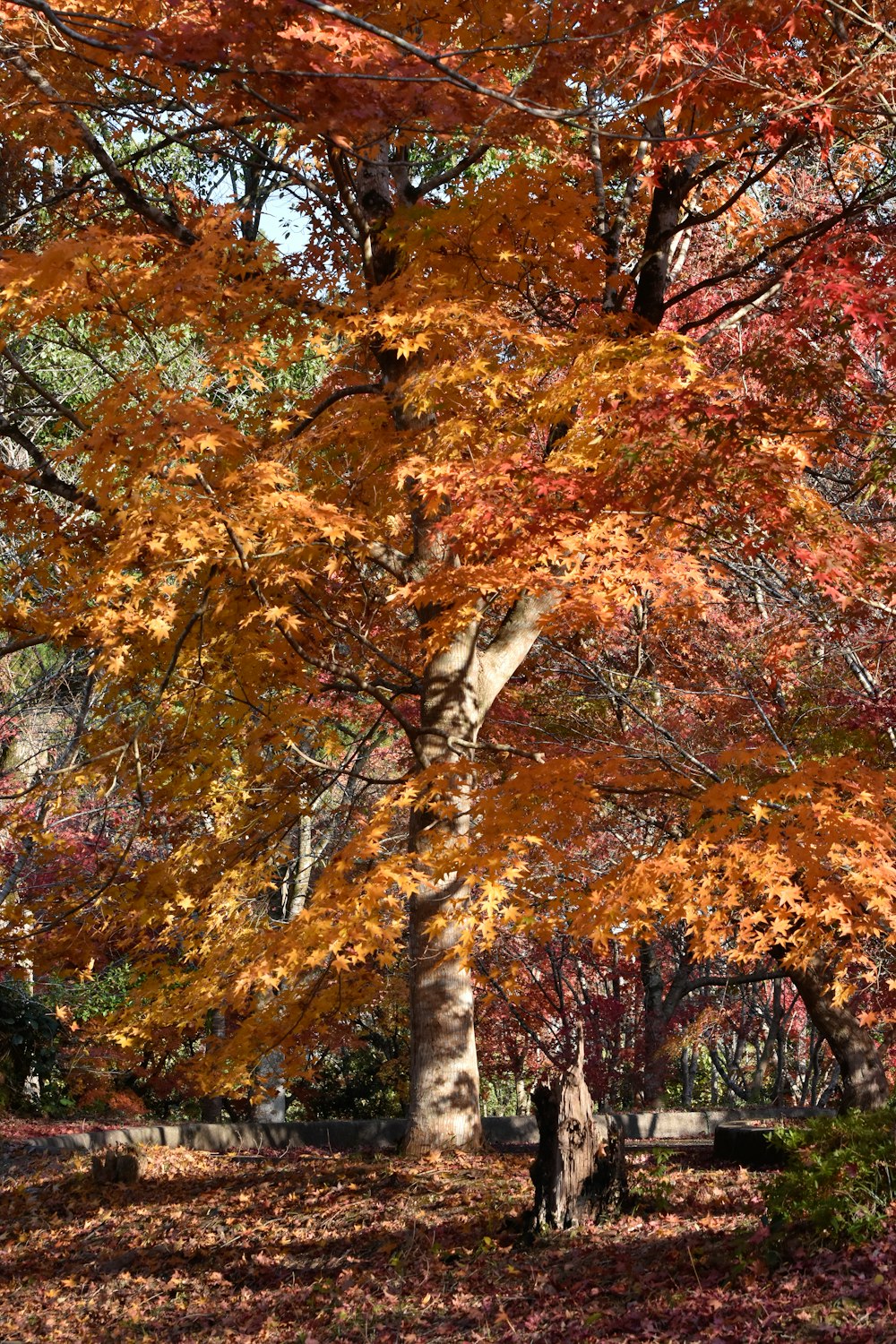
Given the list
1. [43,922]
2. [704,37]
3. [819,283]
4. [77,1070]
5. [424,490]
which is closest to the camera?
[819,283]

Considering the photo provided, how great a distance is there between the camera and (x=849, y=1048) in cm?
966

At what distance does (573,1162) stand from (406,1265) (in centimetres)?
105

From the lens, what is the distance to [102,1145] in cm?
1039

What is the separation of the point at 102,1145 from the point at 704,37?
393 inches

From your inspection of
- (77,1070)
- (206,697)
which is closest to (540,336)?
(206,697)

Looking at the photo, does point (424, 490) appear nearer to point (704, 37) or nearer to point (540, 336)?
point (540, 336)

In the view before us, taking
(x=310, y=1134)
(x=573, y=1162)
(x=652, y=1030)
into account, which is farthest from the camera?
(x=652, y=1030)

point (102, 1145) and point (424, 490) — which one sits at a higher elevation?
point (424, 490)

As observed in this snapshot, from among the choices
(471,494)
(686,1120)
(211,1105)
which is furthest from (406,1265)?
(211,1105)

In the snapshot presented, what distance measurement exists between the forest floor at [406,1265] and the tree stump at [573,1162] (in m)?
0.14

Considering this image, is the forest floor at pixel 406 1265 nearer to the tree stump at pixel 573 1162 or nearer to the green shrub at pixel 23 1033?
the tree stump at pixel 573 1162

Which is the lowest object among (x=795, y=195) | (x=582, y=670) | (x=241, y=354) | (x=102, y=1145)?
(x=102, y=1145)

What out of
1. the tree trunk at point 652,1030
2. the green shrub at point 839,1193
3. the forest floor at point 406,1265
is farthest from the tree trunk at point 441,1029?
the tree trunk at point 652,1030

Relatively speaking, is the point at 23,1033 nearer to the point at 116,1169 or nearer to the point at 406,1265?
the point at 116,1169
